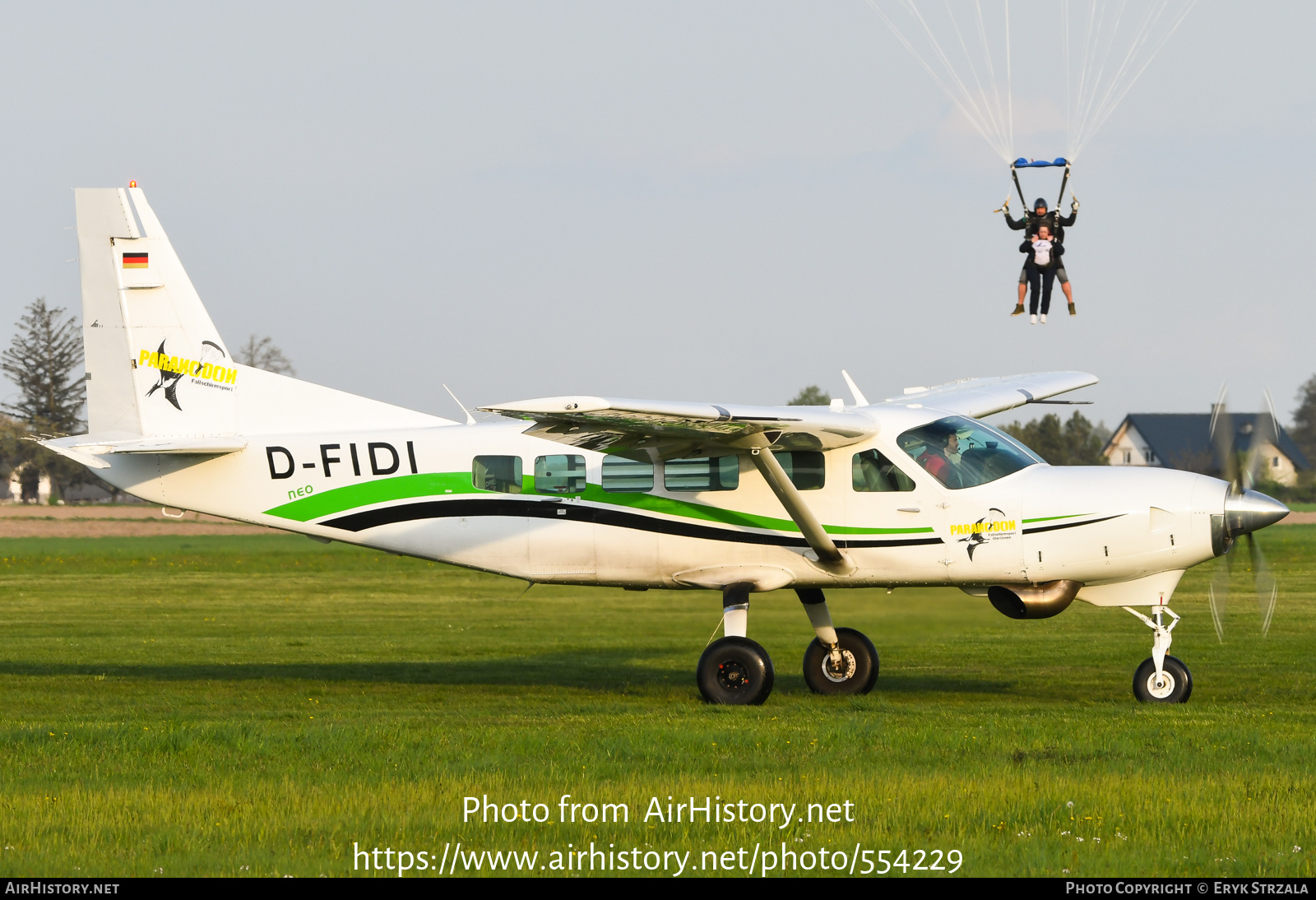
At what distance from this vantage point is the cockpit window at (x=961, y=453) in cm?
1386

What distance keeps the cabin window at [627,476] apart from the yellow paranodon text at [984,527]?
10.3 ft

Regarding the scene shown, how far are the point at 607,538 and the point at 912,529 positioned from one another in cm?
316

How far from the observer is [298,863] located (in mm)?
7250

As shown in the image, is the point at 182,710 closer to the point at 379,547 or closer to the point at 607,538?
the point at 379,547

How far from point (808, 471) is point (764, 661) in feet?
6.42

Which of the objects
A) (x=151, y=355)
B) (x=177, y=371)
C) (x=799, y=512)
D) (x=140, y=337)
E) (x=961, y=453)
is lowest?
(x=799, y=512)

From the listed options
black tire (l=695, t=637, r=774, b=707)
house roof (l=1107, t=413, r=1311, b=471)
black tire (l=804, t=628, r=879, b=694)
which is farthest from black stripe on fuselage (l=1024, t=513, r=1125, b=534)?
house roof (l=1107, t=413, r=1311, b=471)

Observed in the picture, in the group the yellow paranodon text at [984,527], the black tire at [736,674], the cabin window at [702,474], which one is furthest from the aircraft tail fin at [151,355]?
the yellow paranodon text at [984,527]

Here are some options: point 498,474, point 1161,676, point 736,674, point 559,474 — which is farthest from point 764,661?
point 1161,676

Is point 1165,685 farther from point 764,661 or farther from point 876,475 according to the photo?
point 764,661

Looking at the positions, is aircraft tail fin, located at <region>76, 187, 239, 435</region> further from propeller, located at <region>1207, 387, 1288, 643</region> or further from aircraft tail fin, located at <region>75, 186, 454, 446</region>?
propeller, located at <region>1207, 387, 1288, 643</region>

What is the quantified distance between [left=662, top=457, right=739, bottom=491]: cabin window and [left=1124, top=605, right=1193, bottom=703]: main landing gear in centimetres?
411

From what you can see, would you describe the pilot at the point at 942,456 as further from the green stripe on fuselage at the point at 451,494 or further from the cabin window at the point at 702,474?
the cabin window at the point at 702,474

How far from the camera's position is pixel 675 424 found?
494 inches
